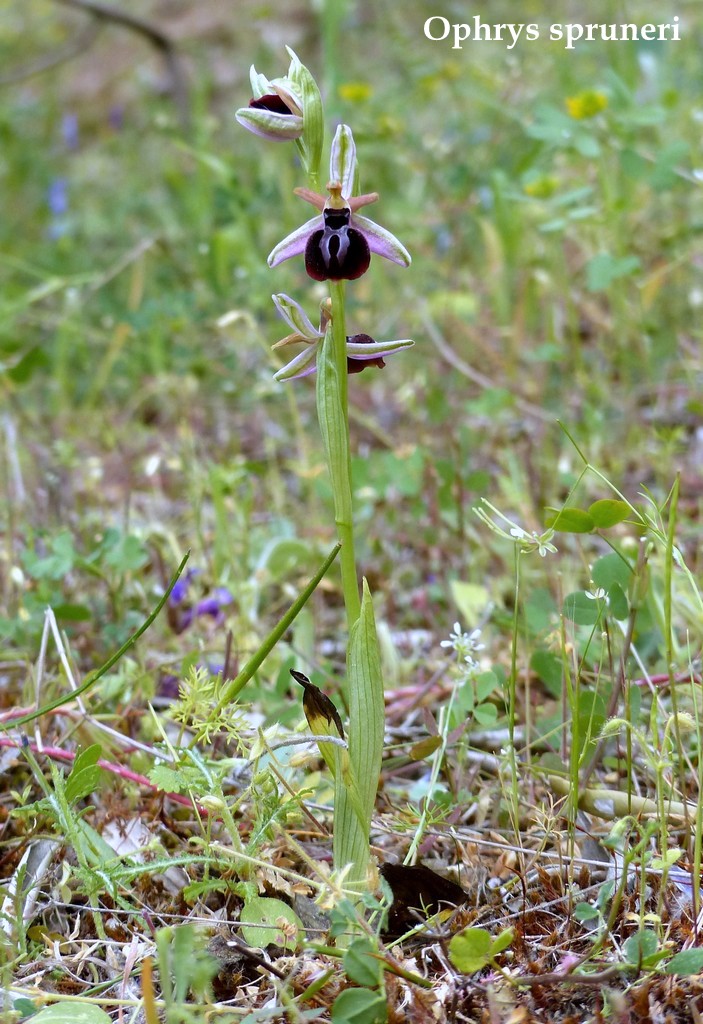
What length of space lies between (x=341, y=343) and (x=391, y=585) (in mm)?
1059

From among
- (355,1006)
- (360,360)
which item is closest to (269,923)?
(355,1006)

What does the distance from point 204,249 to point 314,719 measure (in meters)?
2.06

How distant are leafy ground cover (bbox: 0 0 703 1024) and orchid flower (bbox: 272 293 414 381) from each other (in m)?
0.30

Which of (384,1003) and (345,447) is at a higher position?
(345,447)

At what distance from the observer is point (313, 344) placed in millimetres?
1216

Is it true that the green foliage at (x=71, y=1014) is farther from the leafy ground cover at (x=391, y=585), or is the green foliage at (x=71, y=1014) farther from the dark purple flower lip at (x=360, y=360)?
the dark purple flower lip at (x=360, y=360)

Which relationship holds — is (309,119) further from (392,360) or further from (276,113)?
(392,360)

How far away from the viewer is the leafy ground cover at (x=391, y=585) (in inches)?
46.0

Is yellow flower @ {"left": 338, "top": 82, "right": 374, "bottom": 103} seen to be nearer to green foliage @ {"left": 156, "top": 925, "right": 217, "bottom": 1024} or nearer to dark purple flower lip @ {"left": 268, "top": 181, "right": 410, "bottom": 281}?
dark purple flower lip @ {"left": 268, "top": 181, "right": 410, "bottom": 281}

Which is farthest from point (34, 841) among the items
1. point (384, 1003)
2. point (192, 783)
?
point (384, 1003)

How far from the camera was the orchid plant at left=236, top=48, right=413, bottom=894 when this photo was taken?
3.79ft

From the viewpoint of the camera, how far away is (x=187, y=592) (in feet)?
6.81

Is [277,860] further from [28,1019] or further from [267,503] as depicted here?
[267,503]

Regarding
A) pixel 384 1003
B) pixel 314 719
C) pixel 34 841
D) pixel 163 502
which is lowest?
pixel 163 502
